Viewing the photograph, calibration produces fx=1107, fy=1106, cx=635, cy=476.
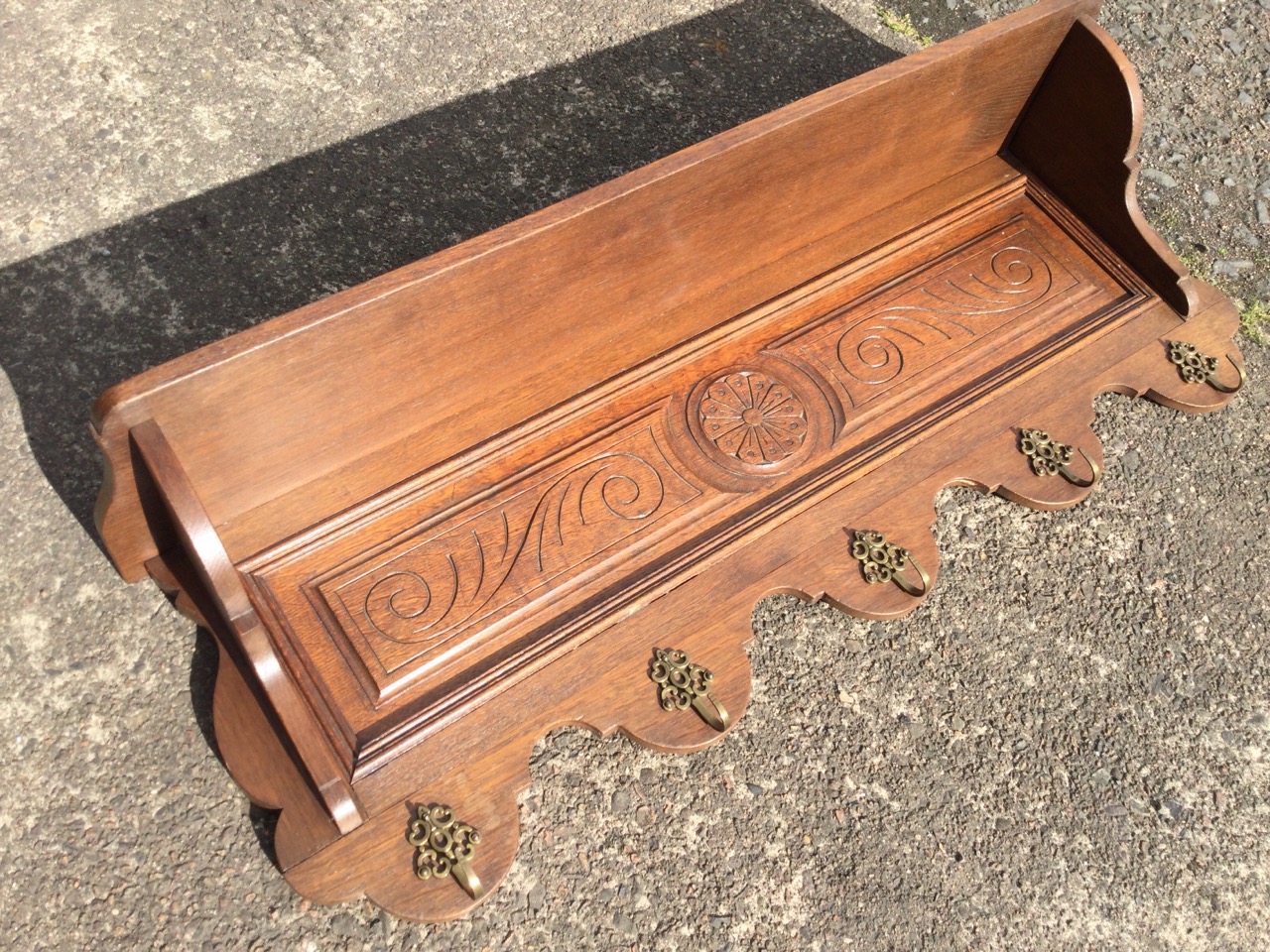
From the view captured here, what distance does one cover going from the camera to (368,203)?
386cm

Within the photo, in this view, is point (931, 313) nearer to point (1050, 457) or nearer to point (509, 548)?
point (1050, 457)

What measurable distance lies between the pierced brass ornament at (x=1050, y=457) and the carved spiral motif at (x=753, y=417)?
0.67 metres

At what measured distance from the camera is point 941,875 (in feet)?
9.23

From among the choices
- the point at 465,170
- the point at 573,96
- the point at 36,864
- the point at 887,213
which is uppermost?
the point at 887,213

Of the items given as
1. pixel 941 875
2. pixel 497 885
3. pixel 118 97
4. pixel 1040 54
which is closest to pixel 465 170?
pixel 118 97

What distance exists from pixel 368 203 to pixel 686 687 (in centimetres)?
211

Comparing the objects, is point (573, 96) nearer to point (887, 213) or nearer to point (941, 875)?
point (887, 213)

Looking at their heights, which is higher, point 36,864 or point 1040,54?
point 1040,54

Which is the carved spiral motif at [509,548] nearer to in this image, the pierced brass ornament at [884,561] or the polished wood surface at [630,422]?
the polished wood surface at [630,422]

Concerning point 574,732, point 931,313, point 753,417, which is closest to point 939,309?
point 931,313

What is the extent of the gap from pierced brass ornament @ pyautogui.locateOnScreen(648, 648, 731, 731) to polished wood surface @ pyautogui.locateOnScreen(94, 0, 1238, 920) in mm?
28

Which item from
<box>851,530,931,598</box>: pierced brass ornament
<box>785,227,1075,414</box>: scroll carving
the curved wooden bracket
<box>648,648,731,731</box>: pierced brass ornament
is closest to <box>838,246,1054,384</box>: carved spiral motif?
<box>785,227,1075,414</box>: scroll carving

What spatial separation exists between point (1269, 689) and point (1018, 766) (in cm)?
83

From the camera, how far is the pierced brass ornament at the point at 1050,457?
10.8ft
